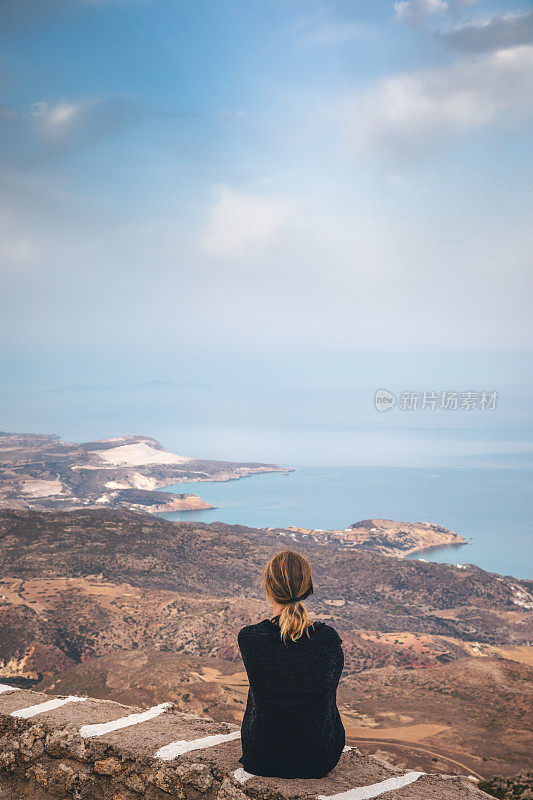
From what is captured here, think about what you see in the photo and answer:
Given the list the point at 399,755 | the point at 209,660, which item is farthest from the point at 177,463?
the point at 399,755

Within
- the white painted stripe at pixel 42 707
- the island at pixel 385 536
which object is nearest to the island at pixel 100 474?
the island at pixel 385 536

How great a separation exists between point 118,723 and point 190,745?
870 mm

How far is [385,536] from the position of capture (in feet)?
157

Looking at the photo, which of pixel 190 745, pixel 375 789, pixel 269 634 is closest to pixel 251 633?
pixel 269 634

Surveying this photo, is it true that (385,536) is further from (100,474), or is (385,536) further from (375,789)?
(375,789)

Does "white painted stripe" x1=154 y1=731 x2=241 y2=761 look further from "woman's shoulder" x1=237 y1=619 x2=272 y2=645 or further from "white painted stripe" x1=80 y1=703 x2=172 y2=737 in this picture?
"woman's shoulder" x1=237 y1=619 x2=272 y2=645

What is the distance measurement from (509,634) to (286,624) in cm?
2479

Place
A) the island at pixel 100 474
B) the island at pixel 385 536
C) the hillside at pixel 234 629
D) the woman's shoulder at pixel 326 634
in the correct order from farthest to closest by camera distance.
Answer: the island at pixel 100 474 < the island at pixel 385 536 < the hillside at pixel 234 629 < the woman's shoulder at pixel 326 634

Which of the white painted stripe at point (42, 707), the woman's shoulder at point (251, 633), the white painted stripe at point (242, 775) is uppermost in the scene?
the woman's shoulder at point (251, 633)

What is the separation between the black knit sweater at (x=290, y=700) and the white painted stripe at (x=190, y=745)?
82 cm

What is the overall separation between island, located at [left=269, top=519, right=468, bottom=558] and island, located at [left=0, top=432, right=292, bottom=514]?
25788mm

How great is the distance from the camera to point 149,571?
82.7 ft

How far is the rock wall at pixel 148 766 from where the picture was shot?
3314 millimetres

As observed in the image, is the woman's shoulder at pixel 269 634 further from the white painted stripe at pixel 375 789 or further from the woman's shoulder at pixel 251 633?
the white painted stripe at pixel 375 789
